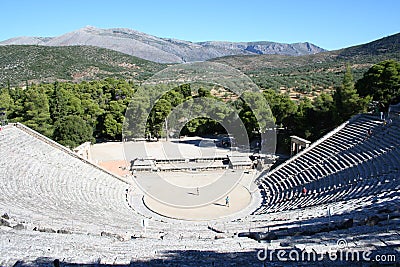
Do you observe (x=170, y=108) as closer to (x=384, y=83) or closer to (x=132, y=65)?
(x=384, y=83)

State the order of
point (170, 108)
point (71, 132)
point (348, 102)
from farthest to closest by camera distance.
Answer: point (170, 108)
point (71, 132)
point (348, 102)

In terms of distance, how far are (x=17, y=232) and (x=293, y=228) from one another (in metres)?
6.83

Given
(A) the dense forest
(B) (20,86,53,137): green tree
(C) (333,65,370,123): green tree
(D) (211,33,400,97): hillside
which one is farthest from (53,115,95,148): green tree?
(D) (211,33,400,97): hillside

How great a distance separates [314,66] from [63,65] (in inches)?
2242

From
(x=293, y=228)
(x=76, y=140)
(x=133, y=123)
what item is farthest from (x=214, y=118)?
(x=293, y=228)

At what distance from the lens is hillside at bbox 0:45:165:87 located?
2817 inches

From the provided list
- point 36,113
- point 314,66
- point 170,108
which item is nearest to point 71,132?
point 36,113

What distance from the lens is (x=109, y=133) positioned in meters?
32.2

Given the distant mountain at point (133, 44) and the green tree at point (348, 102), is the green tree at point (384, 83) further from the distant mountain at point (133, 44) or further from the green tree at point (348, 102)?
the distant mountain at point (133, 44)

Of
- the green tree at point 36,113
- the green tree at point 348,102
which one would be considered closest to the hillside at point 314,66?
the green tree at point 348,102

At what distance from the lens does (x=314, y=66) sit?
81250 mm

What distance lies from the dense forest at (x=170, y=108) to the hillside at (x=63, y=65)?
123 ft

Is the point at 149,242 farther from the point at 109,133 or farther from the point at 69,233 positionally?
the point at 109,133

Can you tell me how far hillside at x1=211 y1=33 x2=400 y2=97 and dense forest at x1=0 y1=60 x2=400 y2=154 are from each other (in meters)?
22.7
